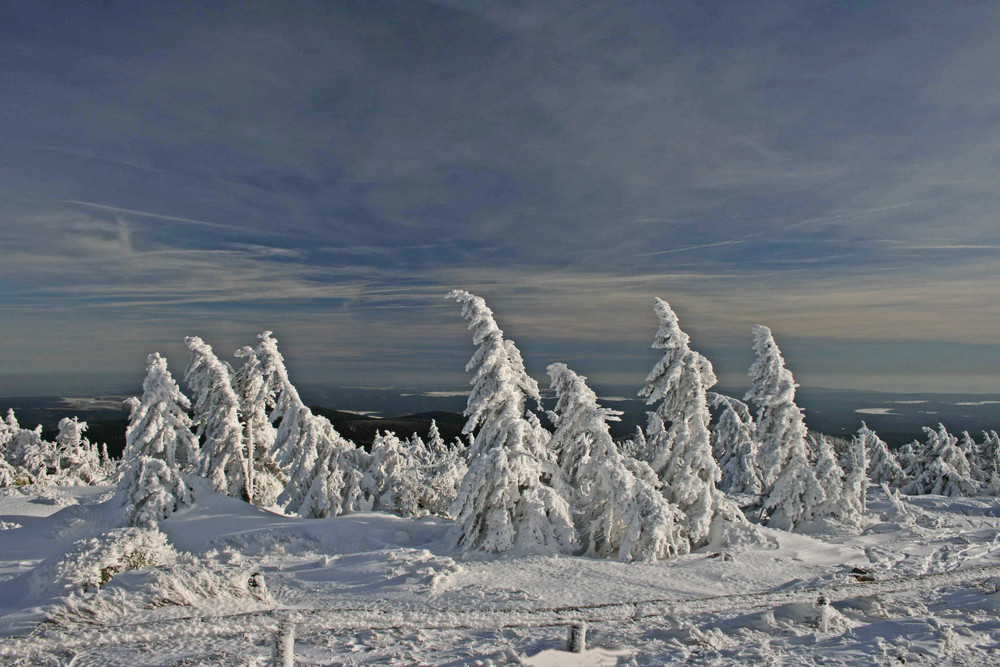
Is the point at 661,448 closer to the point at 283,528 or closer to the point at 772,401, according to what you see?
the point at 772,401

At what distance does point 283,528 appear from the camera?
2384 cm

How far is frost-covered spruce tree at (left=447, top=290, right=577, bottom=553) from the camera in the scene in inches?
805

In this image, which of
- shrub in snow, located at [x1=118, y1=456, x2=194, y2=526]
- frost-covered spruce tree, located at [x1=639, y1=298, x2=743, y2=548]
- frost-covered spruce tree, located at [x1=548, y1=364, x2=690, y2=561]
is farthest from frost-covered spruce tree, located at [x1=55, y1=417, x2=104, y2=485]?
frost-covered spruce tree, located at [x1=639, y1=298, x2=743, y2=548]

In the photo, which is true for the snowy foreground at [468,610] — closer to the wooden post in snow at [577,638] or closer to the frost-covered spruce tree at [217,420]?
the wooden post in snow at [577,638]

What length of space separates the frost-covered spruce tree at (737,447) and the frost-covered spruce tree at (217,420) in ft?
132

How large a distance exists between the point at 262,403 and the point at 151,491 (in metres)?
8.83

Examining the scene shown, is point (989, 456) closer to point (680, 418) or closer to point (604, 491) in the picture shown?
point (680, 418)

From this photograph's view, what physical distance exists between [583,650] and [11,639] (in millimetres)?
9131

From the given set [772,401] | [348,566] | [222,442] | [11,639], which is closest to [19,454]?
[222,442]

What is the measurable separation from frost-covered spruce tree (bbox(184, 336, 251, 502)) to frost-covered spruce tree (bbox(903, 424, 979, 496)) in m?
63.8

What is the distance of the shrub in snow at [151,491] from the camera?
25.9m

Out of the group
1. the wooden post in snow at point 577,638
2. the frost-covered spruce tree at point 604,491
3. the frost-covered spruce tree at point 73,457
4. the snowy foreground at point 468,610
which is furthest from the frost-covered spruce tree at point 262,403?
the frost-covered spruce tree at point 73,457

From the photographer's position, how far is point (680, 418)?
953 inches

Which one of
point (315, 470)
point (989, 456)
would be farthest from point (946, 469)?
Result: point (315, 470)
